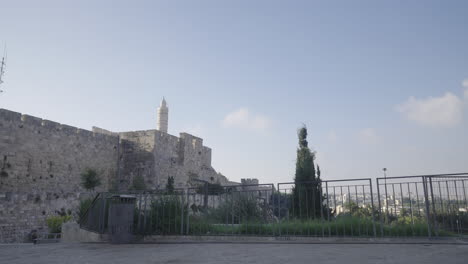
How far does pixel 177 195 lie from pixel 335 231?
12.0 ft

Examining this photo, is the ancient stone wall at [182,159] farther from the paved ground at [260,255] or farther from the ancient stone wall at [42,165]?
the paved ground at [260,255]

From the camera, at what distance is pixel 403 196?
23.9 ft

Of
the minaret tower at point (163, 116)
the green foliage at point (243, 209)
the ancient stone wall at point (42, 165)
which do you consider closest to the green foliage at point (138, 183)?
the ancient stone wall at point (42, 165)

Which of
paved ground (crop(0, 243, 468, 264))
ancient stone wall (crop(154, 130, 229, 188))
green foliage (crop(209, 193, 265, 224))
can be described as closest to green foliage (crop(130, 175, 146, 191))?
ancient stone wall (crop(154, 130, 229, 188))

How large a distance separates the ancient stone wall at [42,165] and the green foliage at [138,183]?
167 cm

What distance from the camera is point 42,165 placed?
2055 cm

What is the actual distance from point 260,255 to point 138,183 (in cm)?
2019

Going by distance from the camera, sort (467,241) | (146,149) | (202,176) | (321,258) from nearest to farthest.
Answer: (321,258), (467,241), (146,149), (202,176)

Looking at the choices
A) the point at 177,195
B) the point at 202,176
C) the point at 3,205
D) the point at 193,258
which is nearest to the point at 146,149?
the point at 202,176

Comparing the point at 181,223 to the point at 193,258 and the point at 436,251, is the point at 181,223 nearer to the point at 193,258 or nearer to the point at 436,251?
the point at 193,258

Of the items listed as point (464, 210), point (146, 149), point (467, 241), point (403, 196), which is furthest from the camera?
point (146, 149)

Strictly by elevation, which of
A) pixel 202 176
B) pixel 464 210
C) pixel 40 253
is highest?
pixel 202 176

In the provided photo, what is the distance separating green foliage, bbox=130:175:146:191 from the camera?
79.0 feet

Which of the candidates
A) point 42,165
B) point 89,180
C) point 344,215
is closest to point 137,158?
point 89,180
